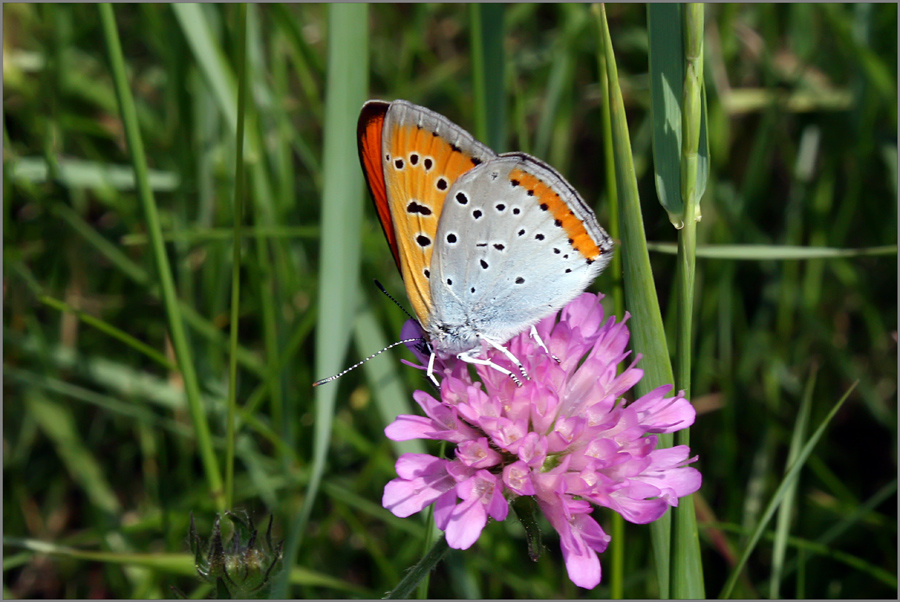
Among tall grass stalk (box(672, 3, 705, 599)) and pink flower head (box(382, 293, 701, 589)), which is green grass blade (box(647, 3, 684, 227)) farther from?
pink flower head (box(382, 293, 701, 589))

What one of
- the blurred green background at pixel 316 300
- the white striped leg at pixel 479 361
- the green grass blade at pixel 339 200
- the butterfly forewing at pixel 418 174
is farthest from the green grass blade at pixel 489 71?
the white striped leg at pixel 479 361

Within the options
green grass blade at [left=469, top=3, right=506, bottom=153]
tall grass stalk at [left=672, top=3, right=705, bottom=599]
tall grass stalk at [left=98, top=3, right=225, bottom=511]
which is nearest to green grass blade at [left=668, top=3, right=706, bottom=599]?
tall grass stalk at [left=672, top=3, right=705, bottom=599]

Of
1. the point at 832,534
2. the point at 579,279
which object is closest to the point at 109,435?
the point at 579,279

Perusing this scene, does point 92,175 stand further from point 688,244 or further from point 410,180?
point 688,244

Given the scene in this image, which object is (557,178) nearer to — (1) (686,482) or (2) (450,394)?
(2) (450,394)

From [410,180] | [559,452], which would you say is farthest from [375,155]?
[559,452]

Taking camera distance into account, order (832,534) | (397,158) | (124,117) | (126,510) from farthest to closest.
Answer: (126,510), (832,534), (124,117), (397,158)
